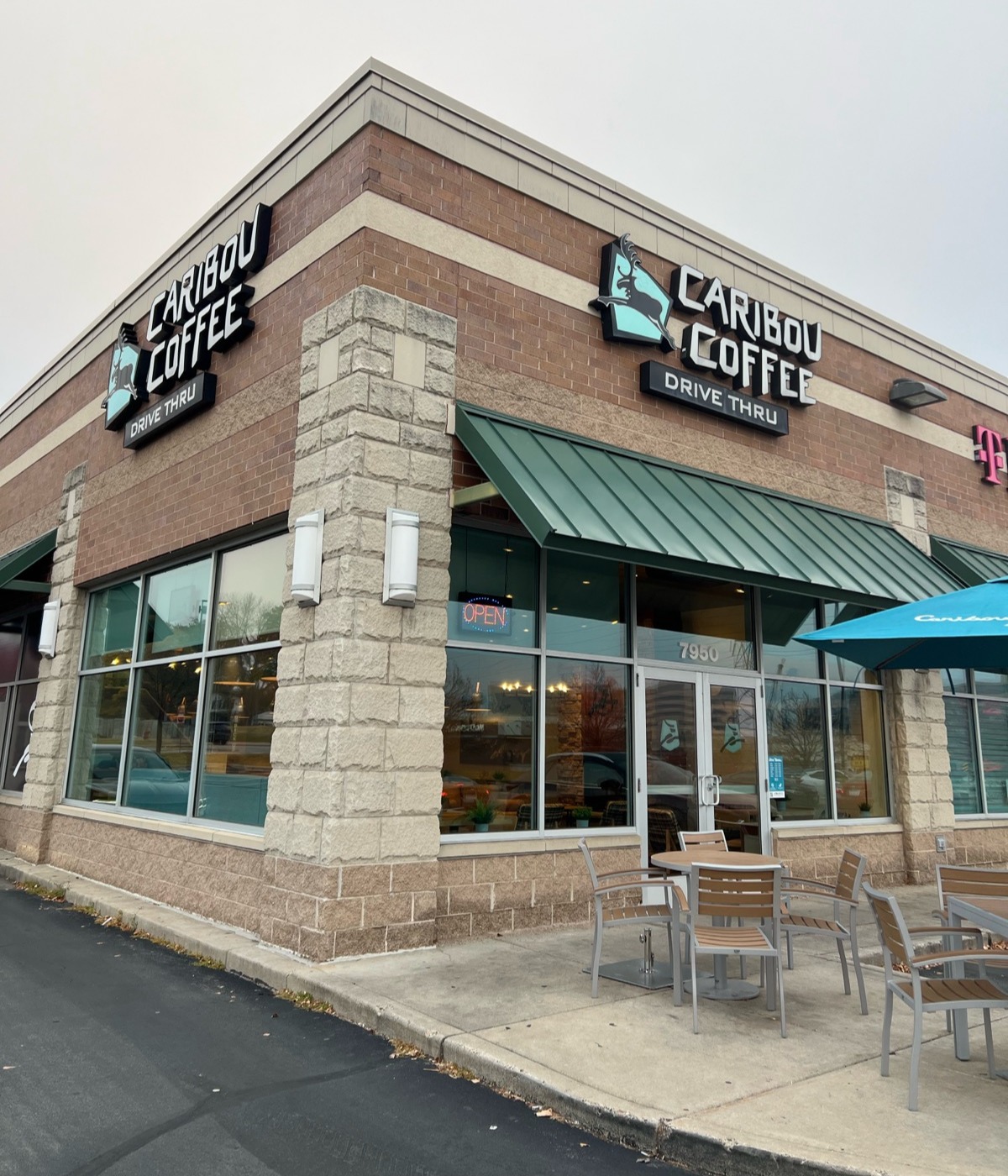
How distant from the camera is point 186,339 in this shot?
1023cm

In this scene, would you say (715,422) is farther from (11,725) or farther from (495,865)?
(11,725)

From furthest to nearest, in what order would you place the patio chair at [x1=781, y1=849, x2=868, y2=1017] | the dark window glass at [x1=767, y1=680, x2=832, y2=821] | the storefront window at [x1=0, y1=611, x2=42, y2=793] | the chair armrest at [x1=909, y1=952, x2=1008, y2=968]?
1. the storefront window at [x1=0, y1=611, x2=42, y2=793]
2. the dark window glass at [x1=767, y1=680, x2=832, y2=821]
3. the patio chair at [x1=781, y1=849, x2=868, y2=1017]
4. the chair armrest at [x1=909, y1=952, x2=1008, y2=968]

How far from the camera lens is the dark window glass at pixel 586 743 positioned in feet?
28.2

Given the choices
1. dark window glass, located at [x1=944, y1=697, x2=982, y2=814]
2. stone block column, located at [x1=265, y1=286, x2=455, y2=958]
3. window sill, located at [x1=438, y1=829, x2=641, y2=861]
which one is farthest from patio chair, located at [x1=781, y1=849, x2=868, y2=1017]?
dark window glass, located at [x1=944, y1=697, x2=982, y2=814]

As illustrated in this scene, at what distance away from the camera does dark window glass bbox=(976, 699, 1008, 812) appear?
12742 millimetres

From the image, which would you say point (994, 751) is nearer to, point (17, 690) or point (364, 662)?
point (364, 662)

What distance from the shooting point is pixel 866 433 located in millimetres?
12281

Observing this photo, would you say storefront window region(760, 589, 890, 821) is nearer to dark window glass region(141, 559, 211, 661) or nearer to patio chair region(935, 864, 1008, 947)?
patio chair region(935, 864, 1008, 947)

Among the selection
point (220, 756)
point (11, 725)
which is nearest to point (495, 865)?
point (220, 756)

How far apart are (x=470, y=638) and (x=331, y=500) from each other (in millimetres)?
1792

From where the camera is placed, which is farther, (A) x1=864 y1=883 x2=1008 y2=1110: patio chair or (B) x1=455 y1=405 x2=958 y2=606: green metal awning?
(B) x1=455 y1=405 x2=958 y2=606: green metal awning

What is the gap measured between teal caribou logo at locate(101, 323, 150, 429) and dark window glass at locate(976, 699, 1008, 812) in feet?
40.1

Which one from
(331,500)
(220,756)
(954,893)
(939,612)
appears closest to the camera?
(954,893)

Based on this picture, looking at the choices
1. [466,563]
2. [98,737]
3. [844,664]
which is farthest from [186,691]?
[844,664]
